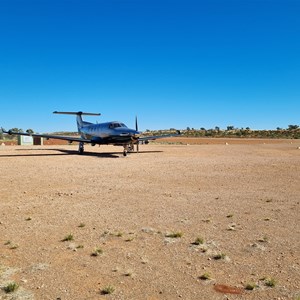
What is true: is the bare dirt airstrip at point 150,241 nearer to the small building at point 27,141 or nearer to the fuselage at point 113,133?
the fuselage at point 113,133

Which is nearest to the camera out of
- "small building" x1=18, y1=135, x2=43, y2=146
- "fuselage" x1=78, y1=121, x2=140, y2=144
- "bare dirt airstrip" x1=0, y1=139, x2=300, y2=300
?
"bare dirt airstrip" x1=0, y1=139, x2=300, y2=300

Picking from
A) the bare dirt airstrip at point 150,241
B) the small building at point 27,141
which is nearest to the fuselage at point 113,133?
the bare dirt airstrip at point 150,241

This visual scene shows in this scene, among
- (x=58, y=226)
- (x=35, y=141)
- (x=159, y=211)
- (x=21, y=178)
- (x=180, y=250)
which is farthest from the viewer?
(x=35, y=141)

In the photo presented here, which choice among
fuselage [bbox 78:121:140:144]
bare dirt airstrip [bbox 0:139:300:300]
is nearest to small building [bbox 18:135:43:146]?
fuselage [bbox 78:121:140:144]

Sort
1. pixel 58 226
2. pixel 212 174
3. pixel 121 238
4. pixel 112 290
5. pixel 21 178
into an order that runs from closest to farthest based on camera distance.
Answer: pixel 112 290 → pixel 121 238 → pixel 58 226 → pixel 21 178 → pixel 212 174

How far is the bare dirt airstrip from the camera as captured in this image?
570cm

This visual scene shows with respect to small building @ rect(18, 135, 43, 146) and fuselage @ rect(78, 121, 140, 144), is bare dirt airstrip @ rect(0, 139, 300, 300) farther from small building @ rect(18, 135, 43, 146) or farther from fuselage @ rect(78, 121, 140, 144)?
small building @ rect(18, 135, 43, 146)

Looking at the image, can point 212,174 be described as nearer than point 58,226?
No

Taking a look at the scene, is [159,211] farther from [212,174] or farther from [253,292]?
[212,174]

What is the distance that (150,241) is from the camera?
7875mm

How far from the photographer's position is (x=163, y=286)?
5746 millimetres

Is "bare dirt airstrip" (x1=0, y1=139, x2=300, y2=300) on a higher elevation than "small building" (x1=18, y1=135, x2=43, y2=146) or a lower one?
lower

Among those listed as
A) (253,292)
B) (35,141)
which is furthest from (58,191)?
(35,141)

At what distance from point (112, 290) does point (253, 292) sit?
2.32 meters
